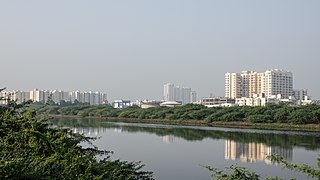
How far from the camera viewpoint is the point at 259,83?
74812 millimetres

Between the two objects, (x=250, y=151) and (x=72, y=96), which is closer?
(x=250, y=151)

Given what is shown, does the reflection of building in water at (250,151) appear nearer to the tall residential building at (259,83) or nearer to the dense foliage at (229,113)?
the dense foliage at (229,113)

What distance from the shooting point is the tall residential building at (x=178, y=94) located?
4555 inches

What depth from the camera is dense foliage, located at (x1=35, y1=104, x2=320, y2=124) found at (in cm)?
3384

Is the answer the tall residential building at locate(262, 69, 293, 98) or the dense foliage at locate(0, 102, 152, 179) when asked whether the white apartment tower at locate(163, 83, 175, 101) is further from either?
the dense foliage at locate(0, 102, 152, 179)

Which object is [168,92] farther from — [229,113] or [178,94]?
[229,113]

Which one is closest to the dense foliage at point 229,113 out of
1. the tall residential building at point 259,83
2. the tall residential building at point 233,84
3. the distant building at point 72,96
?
the distant building at point 72,96

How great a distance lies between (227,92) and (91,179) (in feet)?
254

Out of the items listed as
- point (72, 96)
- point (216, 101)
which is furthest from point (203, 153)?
point (72, 96)

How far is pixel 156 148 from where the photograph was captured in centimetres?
1938

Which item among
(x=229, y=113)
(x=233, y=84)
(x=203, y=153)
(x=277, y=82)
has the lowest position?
(x=203, y=153)

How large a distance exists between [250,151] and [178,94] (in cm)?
9906

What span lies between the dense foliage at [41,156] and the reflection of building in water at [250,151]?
1158cm

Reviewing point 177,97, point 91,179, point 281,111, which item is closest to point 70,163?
point 91,179
